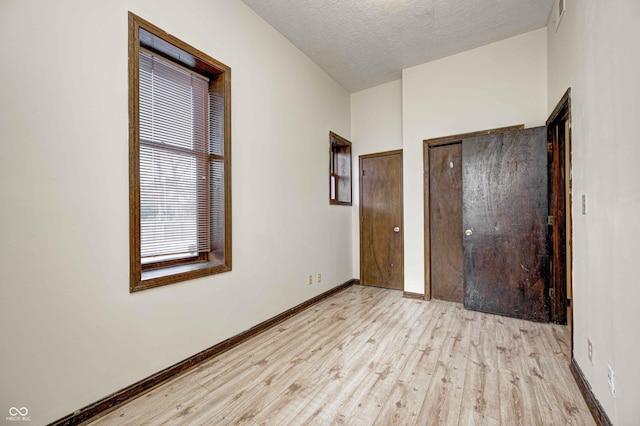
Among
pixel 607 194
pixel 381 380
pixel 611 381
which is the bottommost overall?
pixel 381 380

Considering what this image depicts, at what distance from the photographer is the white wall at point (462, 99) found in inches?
123

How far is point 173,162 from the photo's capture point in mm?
2168

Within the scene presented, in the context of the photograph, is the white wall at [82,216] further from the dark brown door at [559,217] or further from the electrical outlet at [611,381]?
the dark brown door at [559,217]

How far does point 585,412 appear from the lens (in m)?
1.59

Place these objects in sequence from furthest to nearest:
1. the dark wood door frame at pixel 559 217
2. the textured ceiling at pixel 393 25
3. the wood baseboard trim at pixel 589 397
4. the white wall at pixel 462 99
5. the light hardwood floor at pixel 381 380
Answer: the white wall at pixel 462 99, the dark wood door frame at pixel 559 217, the textured ceiling at pixel 393 25, the light hardwood floor at pixel 381 380, the wood baseboard trim at pixel 589 397

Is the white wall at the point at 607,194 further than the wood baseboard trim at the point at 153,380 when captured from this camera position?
No

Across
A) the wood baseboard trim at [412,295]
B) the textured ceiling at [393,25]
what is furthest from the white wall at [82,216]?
the wood baseboard trim at [412,295]

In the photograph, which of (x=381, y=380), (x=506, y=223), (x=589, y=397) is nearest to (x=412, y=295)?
(x=506, y=223)

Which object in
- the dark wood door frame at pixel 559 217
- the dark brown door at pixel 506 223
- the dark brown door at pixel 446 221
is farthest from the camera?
the dark brown door at pixel 446 221

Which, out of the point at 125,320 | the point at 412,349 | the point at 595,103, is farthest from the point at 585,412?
the point at 125,320

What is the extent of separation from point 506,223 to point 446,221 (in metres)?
0.73

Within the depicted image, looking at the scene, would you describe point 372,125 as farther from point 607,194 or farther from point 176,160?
point 607,194

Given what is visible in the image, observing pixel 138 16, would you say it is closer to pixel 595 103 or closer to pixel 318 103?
A: pixel 318 103

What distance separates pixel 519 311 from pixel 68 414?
3.96m
